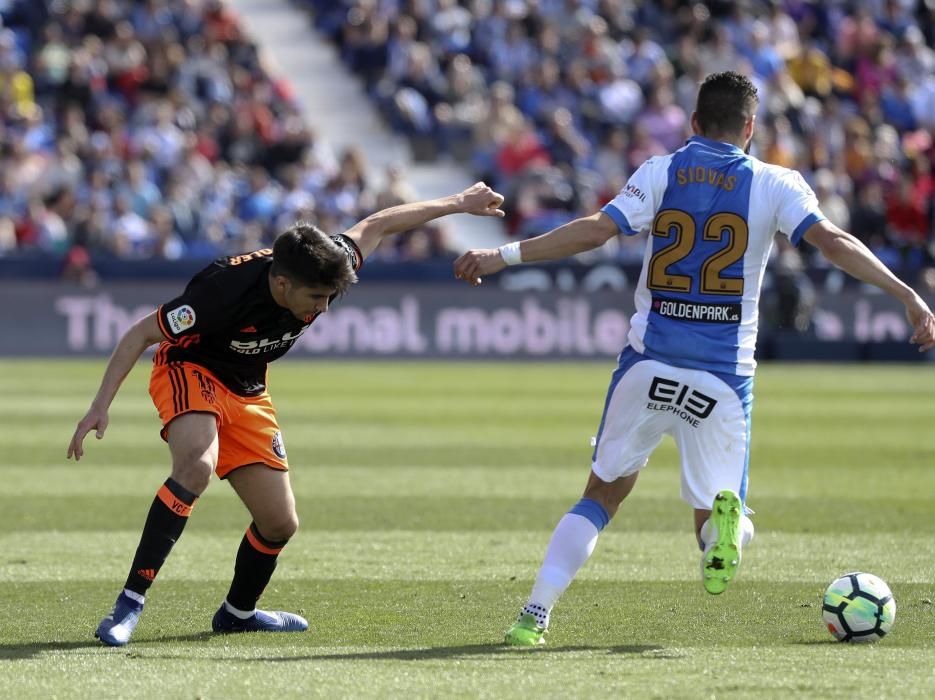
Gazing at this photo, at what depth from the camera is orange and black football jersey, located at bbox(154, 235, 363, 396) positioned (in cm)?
639

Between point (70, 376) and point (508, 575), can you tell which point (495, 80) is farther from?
point (508, 575)

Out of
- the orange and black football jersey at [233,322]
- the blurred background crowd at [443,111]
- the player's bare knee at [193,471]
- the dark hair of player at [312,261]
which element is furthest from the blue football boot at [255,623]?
the blurred background crowd at [443,111]

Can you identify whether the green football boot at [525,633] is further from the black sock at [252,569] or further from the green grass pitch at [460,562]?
the black sock at [252,569]

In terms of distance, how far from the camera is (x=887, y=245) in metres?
25.4

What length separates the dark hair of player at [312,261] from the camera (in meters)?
6.16

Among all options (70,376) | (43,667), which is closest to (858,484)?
(43,667)

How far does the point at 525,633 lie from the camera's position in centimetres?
622

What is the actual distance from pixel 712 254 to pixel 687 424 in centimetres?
66

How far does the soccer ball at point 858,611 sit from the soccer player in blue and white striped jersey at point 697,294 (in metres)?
0.44

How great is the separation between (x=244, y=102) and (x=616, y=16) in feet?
25.4

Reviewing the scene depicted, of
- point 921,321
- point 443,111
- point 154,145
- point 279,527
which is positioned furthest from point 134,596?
point 443,111

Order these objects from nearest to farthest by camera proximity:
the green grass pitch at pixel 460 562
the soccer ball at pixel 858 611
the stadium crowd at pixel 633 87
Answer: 1. the green grass pitch at pixel 460 562
2. the soccer ball at pixel 858 611
3. the stadium crowd at pixel 633 87

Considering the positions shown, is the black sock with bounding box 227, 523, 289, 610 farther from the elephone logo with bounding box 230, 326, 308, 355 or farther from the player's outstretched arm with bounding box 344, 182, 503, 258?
the player's outstretched arm with bounding box 344, 182, 503, 258

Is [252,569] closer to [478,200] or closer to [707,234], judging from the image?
[478,200]
